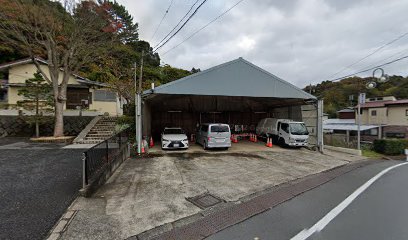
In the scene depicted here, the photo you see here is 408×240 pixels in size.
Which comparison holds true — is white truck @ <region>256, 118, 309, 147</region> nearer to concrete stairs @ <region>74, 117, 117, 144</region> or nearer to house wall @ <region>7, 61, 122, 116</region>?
concrete stairs @ <region>74, 117, 117, 144</region>

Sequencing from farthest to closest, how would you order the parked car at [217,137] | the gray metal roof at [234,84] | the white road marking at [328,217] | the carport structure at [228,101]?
1. the parked car at [217,137]
2. the carport structure at [228,101]
3. the gray metal roof at [234,84]
4. the white road marking at [328,217]

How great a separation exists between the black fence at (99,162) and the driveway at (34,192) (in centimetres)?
44

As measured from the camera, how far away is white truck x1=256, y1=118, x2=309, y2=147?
39.4 feet

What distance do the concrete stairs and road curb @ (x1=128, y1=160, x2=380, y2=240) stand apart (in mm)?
10661

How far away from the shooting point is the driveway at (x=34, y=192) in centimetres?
318

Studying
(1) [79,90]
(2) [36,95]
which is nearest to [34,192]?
(2) [36,95]

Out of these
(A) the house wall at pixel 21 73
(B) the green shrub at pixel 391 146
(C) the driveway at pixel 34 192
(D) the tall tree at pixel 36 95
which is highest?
(A) the house wall at pixel 21 73

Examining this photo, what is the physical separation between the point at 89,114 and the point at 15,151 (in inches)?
268

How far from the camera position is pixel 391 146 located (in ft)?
47.6

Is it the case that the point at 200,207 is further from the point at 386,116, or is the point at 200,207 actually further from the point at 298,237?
the point at 386,116

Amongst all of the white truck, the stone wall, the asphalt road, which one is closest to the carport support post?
the white truck

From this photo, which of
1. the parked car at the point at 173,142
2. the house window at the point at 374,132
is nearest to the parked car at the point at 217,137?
the parked car at the point at 173,142

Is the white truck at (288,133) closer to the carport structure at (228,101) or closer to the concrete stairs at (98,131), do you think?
the carport structure at (228,101)

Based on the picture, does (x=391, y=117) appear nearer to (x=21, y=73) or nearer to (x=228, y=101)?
Answer: (x=228, y=101)
